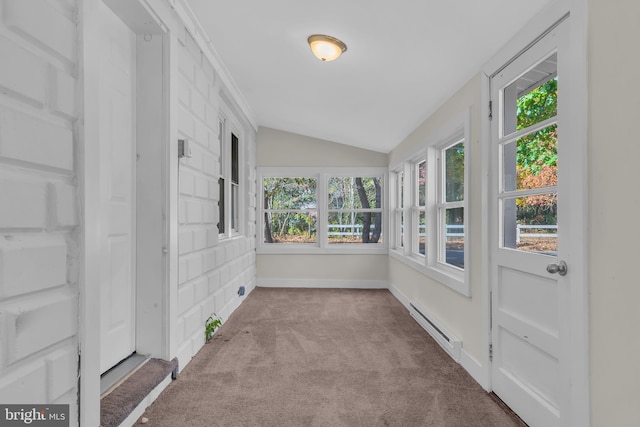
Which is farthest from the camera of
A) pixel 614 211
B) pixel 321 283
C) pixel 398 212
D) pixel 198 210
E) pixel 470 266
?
pixel 321 283

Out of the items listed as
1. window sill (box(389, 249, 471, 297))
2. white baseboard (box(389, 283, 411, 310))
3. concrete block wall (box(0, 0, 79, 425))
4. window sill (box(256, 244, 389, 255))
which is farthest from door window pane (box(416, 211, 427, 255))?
concrete block wall (box(0, 0, 79, 425))

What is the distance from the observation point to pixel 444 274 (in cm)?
295

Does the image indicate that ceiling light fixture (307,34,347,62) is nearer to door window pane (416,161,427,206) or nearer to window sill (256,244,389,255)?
door window pane (416,161,427,206)

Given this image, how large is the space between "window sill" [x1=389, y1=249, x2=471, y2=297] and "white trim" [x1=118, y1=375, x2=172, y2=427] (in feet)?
6.81

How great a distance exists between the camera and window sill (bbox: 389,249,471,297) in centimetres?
254

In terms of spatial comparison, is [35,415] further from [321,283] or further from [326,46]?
[321,283]

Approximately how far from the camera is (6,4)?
1003 millimetres

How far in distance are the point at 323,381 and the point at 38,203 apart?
1.84 meters

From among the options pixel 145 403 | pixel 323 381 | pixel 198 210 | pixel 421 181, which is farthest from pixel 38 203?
pixel 421 181

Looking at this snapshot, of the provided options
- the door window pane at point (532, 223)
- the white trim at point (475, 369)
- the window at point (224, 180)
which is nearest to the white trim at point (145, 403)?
the window at point (224, 180)

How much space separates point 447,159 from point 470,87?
2.96 ft

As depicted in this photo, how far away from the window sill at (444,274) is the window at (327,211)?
1305mm

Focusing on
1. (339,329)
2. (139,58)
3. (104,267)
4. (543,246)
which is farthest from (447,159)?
(104,267)

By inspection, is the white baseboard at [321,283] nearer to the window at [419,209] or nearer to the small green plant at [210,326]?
the window at [419,209]
